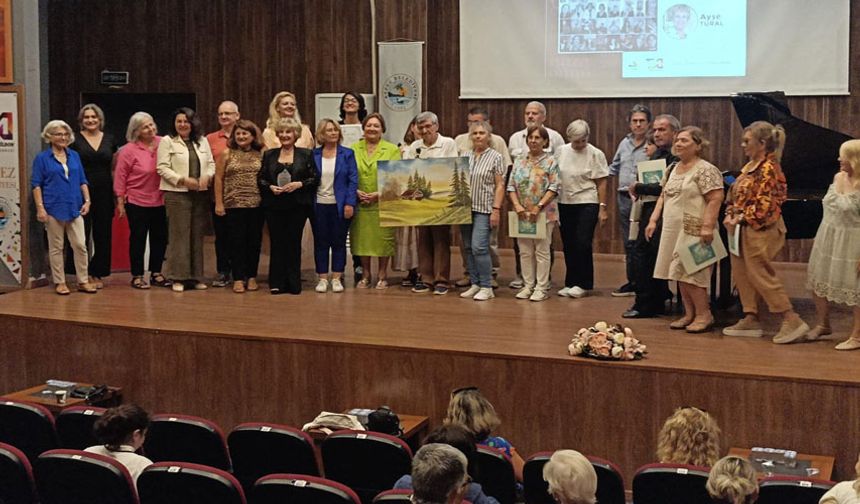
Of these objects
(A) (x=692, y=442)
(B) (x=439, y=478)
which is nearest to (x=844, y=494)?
(A) (x=692, y=442)

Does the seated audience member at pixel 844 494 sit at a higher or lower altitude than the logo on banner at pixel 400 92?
lower

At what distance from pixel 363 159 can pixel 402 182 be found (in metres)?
0.41

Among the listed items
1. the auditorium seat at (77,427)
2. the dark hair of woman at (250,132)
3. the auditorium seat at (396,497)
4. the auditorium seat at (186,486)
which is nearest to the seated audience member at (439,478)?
the auditorium seat at (396,497)

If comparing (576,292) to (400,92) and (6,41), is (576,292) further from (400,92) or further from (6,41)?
(6,41)

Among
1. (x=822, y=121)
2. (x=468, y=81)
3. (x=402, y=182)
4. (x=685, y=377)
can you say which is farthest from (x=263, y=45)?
(x=685, y=377)

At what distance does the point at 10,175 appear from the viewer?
813 centimetres

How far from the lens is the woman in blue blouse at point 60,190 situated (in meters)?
7.55

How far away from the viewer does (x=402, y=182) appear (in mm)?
7496

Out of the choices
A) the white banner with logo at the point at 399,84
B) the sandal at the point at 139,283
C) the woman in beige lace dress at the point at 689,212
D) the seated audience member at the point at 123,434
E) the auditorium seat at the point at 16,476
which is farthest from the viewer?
the white banner with logo at the point at 399,84

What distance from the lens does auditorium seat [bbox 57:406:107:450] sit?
16.3 feet

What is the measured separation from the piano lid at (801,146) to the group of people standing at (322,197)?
695 millimetres

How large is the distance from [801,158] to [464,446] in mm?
3578

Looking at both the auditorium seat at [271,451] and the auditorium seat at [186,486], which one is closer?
the auditorium seat at [186,486]

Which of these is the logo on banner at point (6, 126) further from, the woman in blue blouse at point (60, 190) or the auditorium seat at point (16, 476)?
the auditorium seat at point (16, 476)
